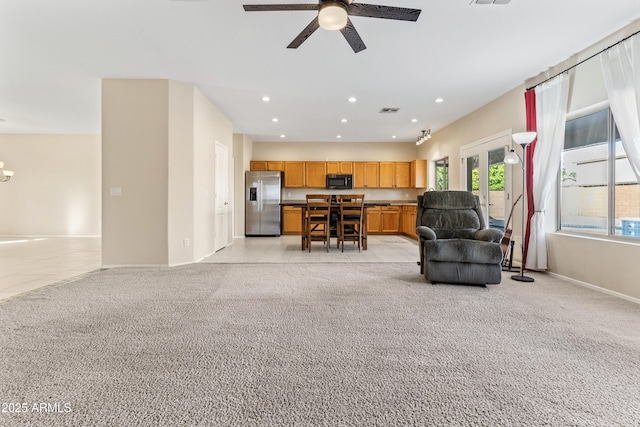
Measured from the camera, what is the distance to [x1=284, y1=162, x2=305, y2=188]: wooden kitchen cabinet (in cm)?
923

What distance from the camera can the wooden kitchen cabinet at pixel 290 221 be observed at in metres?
9.05

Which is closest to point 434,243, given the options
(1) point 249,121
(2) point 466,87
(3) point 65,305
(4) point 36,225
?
(2) point 466,87

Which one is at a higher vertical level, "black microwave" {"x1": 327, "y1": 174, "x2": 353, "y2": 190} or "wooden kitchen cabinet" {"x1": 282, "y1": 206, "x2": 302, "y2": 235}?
"black microwave" {"x1": 327, "y1": 174, "x2": 353, "y2": 190}

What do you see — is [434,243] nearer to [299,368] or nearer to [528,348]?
[528,348]

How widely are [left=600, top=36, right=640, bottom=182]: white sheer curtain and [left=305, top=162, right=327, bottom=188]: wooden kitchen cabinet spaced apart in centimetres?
665

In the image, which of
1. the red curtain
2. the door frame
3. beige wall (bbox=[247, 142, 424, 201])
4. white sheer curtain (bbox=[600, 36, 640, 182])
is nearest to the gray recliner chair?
the red curtain

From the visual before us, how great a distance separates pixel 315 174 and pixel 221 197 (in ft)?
11.5

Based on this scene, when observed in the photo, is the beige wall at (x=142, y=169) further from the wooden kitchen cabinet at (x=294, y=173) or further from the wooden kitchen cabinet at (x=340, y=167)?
the wooden kitchen cabinet at (x=340, y=167)

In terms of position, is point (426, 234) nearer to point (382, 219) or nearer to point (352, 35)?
point (352, 35)

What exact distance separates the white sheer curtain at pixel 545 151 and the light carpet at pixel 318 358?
1047mm

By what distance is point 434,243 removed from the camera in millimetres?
3559

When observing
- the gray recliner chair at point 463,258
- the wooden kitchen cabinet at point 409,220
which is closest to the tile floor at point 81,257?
the wooden kitchen cabinet at point 409,220

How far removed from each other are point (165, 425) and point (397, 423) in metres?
0.96

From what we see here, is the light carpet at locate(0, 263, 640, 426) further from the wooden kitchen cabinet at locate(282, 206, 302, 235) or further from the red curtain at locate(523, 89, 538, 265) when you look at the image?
the wooden kitchen cabinet at locate(282, 206, 302, 235)
